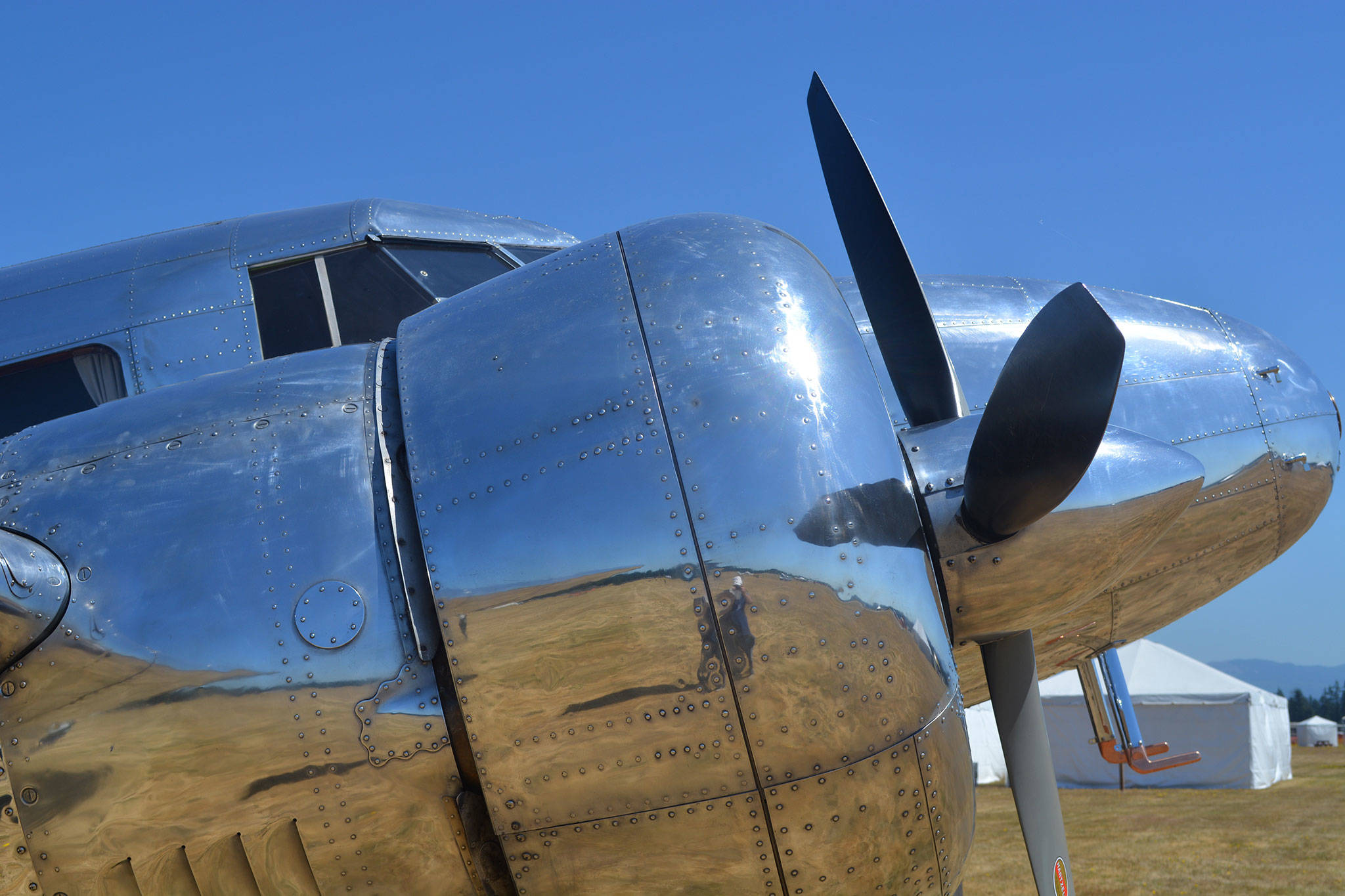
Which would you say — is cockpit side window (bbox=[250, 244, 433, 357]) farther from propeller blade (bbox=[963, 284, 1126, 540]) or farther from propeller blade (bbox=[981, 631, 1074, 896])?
propeller blade (bbox=[981, 631, 1074, 896])

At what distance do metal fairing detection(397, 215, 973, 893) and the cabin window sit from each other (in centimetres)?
306

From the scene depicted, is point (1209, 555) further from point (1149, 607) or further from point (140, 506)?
point (140, 506)

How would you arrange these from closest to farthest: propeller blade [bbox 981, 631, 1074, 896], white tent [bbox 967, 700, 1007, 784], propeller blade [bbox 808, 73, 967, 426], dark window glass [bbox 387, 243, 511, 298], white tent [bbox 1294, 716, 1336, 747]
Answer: propeller blade [bbox 808, 73, 967, 426]
propeller blade [bbox 981, 631, 1074, 896]
dark window glass [bbox 387, 243, 511, 298]
white tent [bbox 967, 700, 1007, 784]
white tent [bbox 1294, 716, 1336, 747]

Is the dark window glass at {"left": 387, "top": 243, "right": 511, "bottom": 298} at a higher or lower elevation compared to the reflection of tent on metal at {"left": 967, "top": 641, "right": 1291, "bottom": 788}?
higher

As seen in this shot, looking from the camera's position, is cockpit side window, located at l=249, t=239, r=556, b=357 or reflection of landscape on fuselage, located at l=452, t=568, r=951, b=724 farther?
cockpit side window, located at l=249, t=239, r=556, b=357

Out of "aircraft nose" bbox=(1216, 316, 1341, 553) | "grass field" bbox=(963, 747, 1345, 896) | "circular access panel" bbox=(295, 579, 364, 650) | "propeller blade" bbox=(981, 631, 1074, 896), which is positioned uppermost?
"circular access panel" bbox=(295, 579, 364, 650)

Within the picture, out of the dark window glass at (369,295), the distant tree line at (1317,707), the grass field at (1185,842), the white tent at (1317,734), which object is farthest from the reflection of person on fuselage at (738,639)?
the distant tree line at (1317,707)

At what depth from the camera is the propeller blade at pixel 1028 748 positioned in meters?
5.04

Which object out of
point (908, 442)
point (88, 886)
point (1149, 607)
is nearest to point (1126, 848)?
point (1149, 607)

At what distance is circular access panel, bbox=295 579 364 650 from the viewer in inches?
154

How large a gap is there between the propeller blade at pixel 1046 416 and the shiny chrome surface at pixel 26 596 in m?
3.65

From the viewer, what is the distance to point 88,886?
12.6ft

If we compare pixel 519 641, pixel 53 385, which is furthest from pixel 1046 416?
pixel 53 385

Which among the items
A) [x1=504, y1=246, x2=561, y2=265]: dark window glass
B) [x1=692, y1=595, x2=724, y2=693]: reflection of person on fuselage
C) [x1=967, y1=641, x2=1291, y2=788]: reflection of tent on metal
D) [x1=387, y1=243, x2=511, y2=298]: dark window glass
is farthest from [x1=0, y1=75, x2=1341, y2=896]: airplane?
[x1=967, y1=641, x2=1291, y2=788]: reflection of tent on metal
